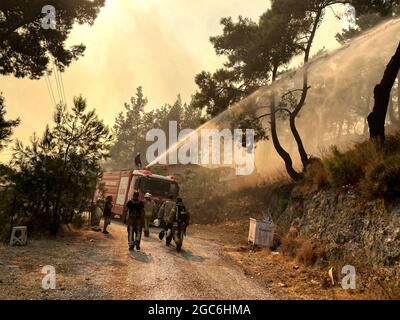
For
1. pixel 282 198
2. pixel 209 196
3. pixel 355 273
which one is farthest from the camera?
pixel 209 196

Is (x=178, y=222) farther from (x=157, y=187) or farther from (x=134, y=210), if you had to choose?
(x=157, y=187)

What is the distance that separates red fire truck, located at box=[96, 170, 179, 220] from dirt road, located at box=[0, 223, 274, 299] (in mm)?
8287

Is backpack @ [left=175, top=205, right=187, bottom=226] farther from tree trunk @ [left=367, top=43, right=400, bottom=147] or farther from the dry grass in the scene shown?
tree trunk @ [left=367, top=43, right=400, bottom=147]

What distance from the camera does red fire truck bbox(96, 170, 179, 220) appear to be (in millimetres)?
21688

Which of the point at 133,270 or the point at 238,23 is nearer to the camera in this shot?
the point at 133,270

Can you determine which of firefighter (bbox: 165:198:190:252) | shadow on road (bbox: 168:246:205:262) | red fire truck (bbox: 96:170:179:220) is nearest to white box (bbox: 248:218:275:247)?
shadow on road (bbox: 168:246:205:262)

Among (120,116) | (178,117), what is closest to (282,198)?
(178,117)

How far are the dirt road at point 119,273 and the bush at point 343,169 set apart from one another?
13.4ft

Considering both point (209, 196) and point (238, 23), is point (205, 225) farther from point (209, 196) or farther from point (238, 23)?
point (238, 23)

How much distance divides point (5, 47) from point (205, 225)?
637 inches

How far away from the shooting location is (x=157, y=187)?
21812 millimetres

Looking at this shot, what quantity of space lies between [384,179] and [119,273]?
6.52 m
